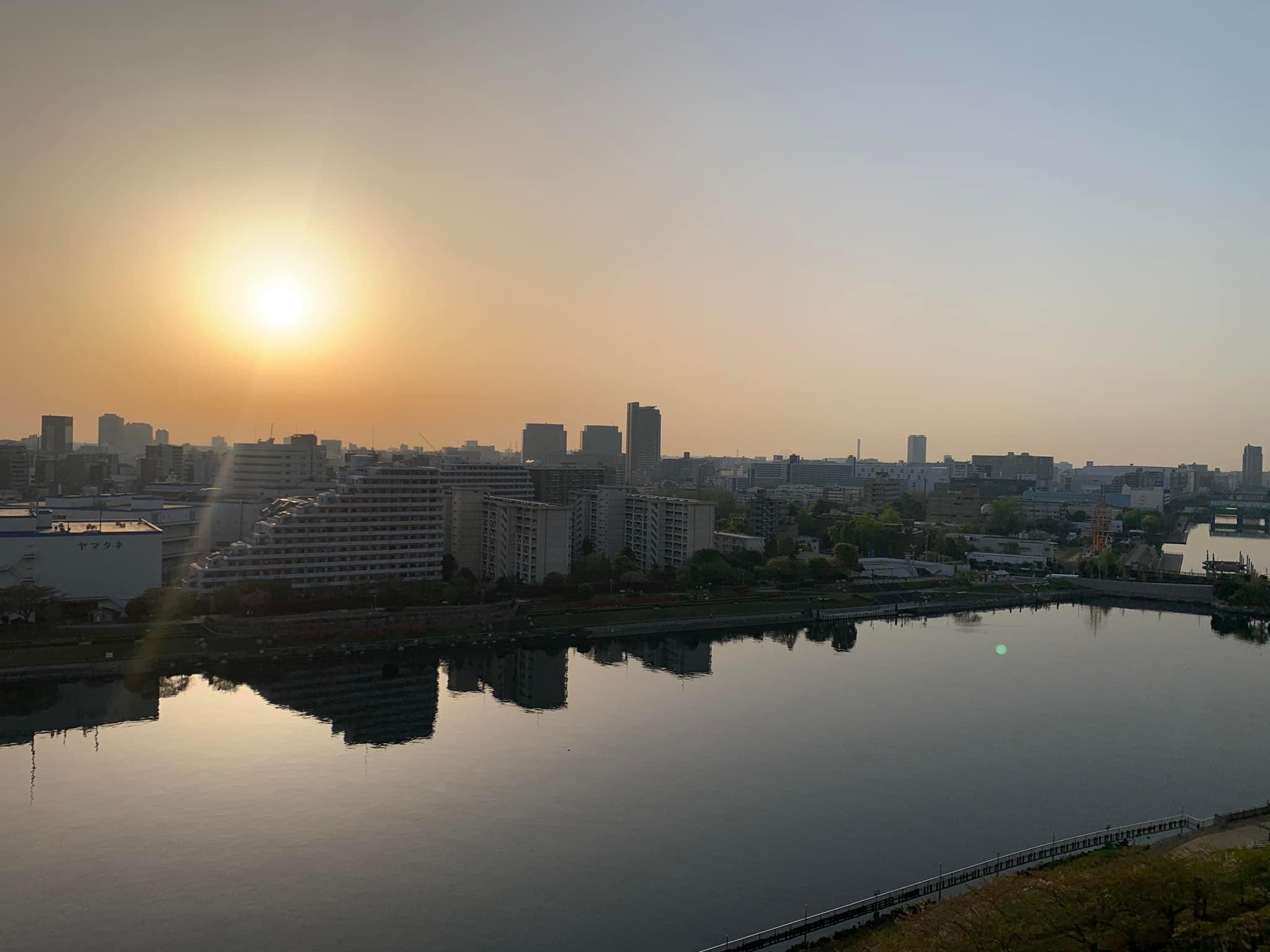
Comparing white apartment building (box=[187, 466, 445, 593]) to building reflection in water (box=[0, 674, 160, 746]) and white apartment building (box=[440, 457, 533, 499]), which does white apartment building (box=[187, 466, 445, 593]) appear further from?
white apartment building (box=[440, 457, 533, 499])

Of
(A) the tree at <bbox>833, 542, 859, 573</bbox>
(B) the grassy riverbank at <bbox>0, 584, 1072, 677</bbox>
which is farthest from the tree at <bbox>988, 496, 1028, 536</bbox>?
(B) the grassy riverbank at <bbox>0, 584, 1072, 677</bbox>

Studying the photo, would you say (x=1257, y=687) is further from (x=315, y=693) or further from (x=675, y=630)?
(x=315, y=693)

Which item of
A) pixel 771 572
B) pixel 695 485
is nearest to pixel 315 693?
pixel 771 572

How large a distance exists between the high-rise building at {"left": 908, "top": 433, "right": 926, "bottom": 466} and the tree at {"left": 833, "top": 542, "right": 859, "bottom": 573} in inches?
3372

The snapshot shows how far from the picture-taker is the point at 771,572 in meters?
25.9

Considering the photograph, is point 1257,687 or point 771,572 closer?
point 1257,687

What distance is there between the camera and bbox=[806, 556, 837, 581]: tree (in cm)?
2667

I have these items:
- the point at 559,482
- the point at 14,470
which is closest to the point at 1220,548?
the point at 559,482

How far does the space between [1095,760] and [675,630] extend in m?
10.2

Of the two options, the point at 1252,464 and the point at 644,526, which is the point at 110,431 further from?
the point at 1252,464

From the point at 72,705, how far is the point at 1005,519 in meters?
39.7

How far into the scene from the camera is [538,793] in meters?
10.2

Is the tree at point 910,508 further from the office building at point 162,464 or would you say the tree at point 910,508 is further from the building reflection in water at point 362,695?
the office building at point 162,464

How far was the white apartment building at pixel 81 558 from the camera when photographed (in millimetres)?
16781
